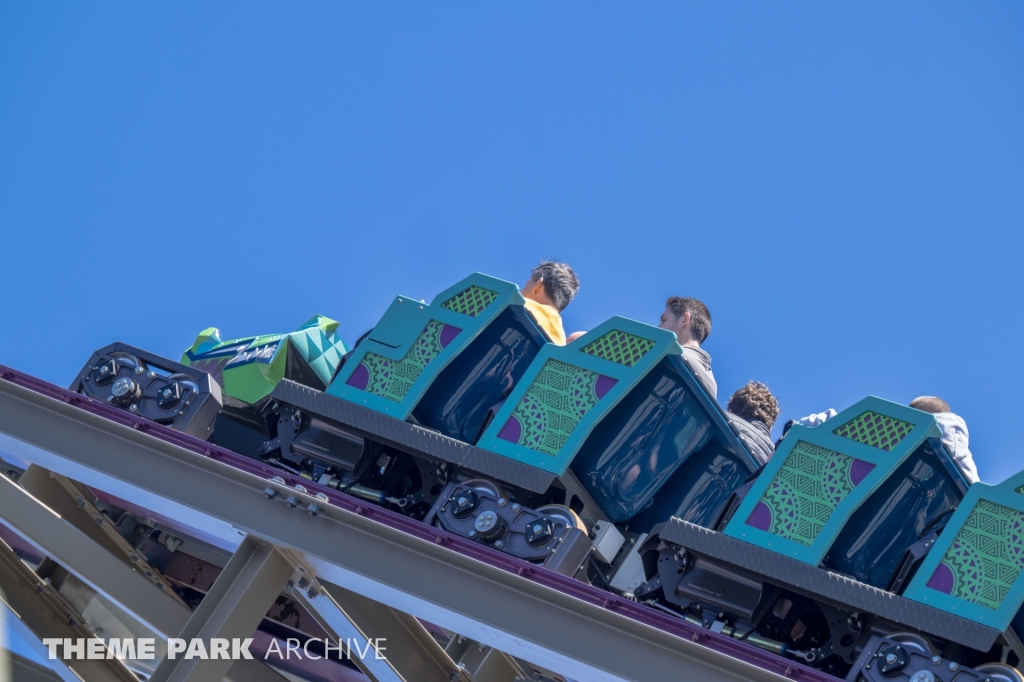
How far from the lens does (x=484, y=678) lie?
4.05 meters

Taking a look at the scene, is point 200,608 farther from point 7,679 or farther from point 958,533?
point 958,533

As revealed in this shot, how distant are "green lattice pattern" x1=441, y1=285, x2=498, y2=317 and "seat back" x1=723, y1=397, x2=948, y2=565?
1255 mm

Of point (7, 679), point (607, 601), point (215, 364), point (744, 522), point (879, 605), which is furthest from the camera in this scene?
point (215, 364)

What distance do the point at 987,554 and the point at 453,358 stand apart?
198cm

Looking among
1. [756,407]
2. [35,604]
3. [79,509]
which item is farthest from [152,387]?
[756,407]

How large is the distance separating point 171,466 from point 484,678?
4.11 feet

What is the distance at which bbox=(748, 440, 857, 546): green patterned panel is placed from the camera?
383 cm

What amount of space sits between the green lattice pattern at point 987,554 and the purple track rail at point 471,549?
2.26 ft

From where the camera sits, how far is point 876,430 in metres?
3.88

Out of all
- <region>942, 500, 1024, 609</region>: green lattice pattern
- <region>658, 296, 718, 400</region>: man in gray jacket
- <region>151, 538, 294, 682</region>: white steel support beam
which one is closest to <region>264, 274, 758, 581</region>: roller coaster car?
<region>151, 538, 294, 682</region>: white steel support beam

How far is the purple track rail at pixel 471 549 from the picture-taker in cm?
317

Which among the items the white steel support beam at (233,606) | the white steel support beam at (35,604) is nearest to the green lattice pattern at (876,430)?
the white steel support beam at (233,606)

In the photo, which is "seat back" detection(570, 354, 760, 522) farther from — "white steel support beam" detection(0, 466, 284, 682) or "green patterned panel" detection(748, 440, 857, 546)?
"white steel support beam" detection(0, 466, 284, 682)

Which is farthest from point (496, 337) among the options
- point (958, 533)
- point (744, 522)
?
point (958, 533)
